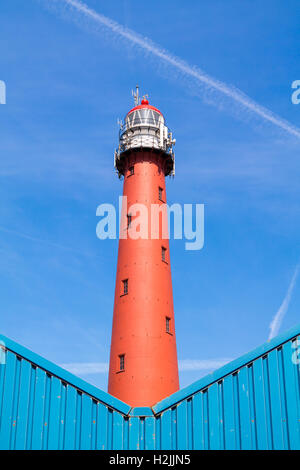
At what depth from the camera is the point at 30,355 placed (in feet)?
49.4

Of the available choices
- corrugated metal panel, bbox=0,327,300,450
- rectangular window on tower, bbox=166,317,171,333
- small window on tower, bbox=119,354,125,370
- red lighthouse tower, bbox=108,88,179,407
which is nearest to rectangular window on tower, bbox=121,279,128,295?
red lighthouse tower, bbox=108,88,179,407

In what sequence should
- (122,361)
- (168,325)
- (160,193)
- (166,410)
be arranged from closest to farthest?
(166,410) < (122,361) < (168,325) < (160,193)

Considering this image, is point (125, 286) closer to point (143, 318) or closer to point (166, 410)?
point (143, 318)

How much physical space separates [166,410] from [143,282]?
686 inches

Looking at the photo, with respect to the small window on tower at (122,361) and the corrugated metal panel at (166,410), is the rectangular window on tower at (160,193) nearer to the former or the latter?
the small window on tower at (122,361)

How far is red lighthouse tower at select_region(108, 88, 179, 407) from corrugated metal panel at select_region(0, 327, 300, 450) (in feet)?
46.3

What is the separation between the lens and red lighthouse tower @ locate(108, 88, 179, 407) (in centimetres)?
3052

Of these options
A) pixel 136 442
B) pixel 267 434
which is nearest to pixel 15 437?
pixel 136 442

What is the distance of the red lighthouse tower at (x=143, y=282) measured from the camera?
100 feet

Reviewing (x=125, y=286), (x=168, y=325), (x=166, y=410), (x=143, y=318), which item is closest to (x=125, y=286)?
(x=125, y=286)

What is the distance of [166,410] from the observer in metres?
15.6

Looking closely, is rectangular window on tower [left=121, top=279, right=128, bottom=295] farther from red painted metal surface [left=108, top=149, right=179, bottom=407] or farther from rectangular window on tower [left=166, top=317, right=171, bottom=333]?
rectangular window on tower [left=166, top=317, right=171, bottom=333]

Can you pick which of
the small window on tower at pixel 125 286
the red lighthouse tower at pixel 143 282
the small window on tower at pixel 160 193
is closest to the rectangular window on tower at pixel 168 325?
the red lighthouse tower at pixel 143 282
